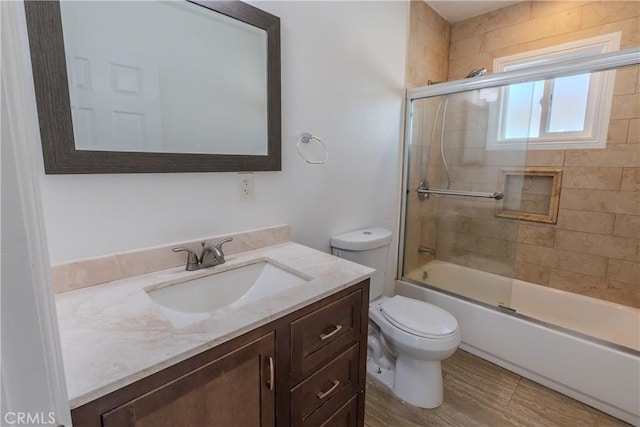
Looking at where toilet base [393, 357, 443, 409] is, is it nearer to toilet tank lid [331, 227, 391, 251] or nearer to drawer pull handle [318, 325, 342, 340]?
toilet tank lid [331, 227, 391, 251]

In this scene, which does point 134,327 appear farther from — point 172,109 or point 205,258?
point 172,109

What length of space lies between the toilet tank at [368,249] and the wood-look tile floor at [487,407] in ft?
1.93

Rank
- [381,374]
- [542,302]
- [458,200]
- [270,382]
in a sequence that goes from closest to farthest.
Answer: [270,382] → [381,374] → [542,302] → [458,200]

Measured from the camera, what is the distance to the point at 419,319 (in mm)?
1611

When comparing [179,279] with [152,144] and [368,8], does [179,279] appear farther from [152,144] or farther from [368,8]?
[368,8]

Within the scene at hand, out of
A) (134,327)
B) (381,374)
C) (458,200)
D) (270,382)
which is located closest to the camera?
(134,327)

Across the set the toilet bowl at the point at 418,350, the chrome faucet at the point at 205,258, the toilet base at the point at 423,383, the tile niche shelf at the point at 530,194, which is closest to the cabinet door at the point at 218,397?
the chrome faucet at the point at 205,258

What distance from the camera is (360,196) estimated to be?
76.8 inches

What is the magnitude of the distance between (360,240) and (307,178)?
45cm

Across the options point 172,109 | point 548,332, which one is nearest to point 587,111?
point 548,332

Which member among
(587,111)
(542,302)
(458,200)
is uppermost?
(587,111)

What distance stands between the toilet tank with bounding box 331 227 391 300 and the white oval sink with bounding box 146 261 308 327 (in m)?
0.56

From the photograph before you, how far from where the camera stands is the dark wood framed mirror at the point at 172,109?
2.82ft

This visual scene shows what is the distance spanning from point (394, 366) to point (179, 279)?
1.38 m
